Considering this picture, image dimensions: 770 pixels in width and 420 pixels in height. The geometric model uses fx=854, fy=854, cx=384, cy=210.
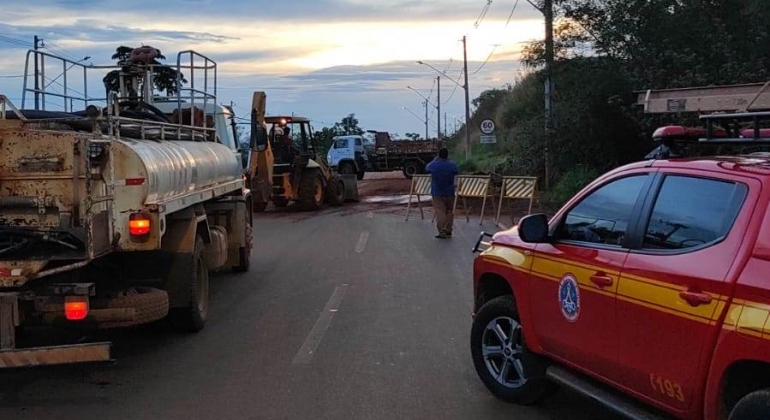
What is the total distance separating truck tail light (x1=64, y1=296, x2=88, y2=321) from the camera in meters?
6.21

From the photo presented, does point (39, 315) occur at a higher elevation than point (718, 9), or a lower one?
lower

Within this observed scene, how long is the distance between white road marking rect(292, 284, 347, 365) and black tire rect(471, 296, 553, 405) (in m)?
1.73

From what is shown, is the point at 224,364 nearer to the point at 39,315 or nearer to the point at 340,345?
the point at 340,345

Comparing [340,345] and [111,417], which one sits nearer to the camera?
[111,417]

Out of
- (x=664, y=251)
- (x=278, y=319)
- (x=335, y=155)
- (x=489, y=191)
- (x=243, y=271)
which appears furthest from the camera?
(x=335, y=155)

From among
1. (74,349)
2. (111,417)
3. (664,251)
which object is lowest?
(111,417)

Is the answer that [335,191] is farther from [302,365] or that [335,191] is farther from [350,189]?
[302,365]

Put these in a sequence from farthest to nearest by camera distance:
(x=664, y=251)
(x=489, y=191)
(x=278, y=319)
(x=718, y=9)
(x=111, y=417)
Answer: (x=489, y=191) → (x=718, y=9) → (x=278, y=319) → (x=111, y=417) → (x=664, y=251)

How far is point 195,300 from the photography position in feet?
26.6

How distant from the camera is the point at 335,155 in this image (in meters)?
45.2

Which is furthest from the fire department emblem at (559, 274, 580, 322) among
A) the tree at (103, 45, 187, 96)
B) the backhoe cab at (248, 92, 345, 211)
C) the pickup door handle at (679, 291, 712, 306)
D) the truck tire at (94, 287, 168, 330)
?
the backhoe cab at (248, 92, 345, 211)

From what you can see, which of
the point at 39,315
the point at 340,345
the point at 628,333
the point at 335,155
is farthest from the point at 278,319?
the point at 335,155

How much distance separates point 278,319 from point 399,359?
221 cm

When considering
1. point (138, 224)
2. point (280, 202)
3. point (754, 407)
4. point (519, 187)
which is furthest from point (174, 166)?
point (280, 202)
